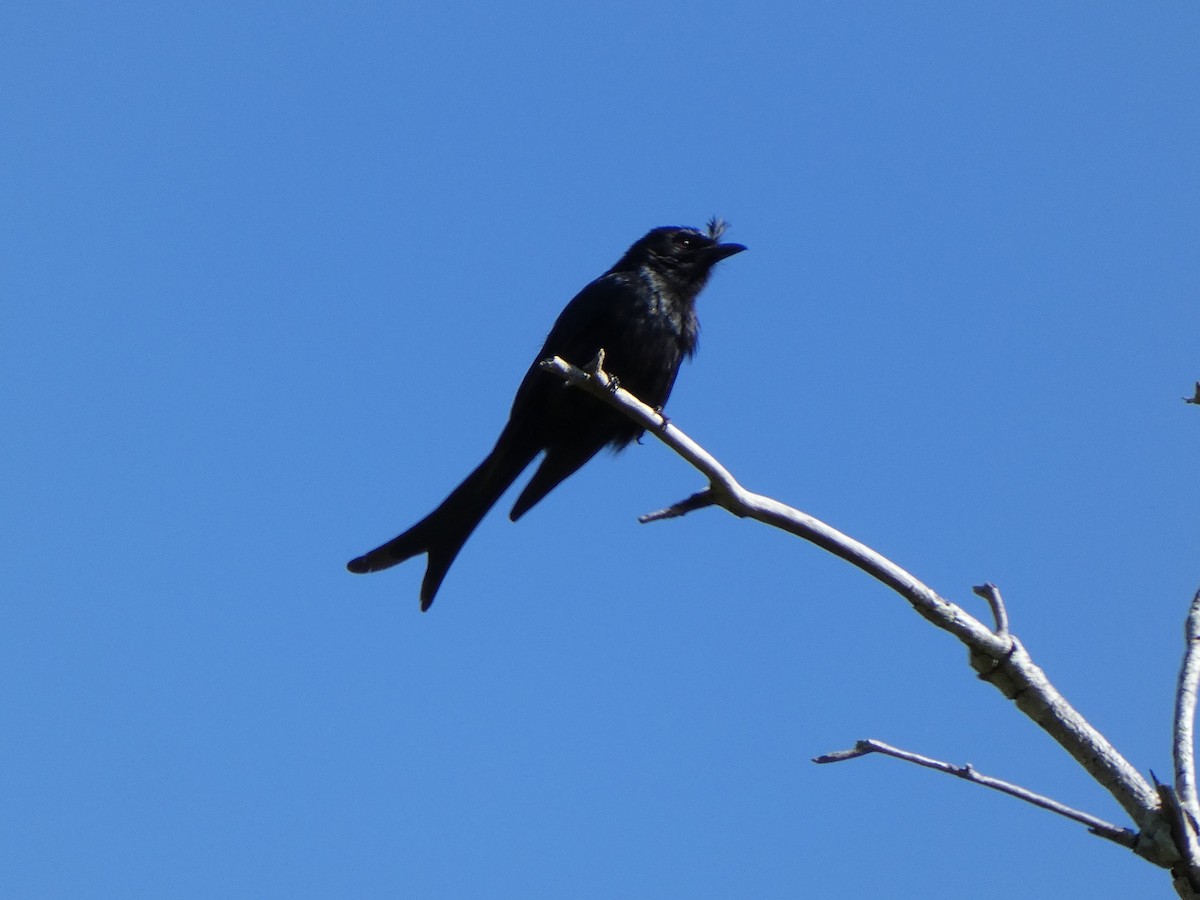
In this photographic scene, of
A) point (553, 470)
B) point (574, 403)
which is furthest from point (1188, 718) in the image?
point (553, 470)

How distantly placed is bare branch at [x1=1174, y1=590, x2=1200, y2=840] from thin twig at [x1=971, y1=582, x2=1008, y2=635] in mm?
359

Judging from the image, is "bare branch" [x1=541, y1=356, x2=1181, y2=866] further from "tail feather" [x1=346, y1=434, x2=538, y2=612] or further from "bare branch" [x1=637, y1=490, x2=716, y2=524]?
"tail feather" [x1=346, y1=434, x2=538, y2=612]

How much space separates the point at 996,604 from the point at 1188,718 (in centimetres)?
42

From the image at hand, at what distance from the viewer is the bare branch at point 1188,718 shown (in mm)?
2609

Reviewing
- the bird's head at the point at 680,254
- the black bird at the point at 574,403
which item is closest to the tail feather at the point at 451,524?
the black bird at the point at 574,403

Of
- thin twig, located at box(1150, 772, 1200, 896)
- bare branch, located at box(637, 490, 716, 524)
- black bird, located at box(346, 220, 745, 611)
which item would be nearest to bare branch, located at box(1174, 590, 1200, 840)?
thin twig, located at box(1150, 772, 1200, 896)

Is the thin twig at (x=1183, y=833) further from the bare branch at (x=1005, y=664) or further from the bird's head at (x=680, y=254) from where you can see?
the bird's head at (x=680, y=254)

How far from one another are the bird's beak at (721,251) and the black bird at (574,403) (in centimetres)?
28

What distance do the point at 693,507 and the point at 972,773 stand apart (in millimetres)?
913

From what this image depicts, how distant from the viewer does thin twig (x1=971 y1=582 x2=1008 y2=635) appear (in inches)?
113

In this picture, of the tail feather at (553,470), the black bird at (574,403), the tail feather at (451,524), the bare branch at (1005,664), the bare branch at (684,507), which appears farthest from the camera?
the tail feather at (553,470)

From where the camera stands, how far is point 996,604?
289 centimetres

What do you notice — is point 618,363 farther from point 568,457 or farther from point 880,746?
point 880,746

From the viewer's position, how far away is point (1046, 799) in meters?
2.56
